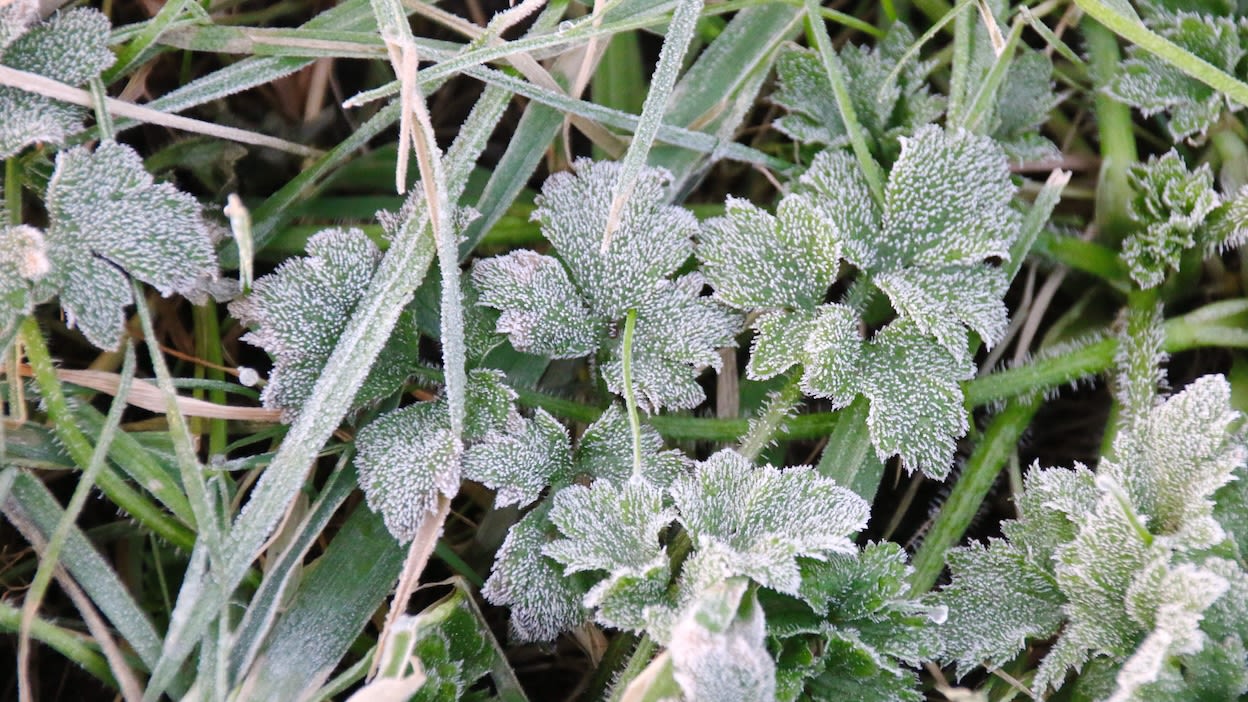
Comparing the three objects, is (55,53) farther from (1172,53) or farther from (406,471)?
(1172,53)

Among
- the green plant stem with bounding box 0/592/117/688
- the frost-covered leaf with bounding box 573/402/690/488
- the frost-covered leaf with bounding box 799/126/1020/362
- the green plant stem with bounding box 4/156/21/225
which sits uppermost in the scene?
the frost-covered leaf with bounding box 799/126/1020/362

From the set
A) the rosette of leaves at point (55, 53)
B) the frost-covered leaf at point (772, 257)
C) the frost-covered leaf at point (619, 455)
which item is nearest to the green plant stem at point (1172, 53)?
the frost-covered leaf at point (772, 257)

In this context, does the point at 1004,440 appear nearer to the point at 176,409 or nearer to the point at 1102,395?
the point at 1102,395

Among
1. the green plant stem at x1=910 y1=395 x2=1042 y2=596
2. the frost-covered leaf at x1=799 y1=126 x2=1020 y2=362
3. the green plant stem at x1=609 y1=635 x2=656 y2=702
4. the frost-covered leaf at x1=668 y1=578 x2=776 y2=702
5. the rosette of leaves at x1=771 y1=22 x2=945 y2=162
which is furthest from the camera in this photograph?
the rosette of leaves at x1=771 y1=22 x2=945 y2=162

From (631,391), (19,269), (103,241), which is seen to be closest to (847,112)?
(631,391)

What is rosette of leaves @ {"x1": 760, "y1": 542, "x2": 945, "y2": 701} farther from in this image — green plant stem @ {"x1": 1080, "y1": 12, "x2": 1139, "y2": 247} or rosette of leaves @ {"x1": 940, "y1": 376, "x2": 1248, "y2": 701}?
green plant stem @ {"x1": 1080, "y1": 12, "x2": 1139, "y2": 247}

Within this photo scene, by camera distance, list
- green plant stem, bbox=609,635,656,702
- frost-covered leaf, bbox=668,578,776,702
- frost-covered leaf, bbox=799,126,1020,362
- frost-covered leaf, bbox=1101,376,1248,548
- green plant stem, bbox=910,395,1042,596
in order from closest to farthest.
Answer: frost-covered leaf, bbox=668,578,776,702
frost-covered leaf, bbox=1101,376,1248,548
green plant stem, bbox=609,635,656,702
frost-covered leaf, bbox=799,126,1020,362
green plant stem, bbox=910,395,1042,596

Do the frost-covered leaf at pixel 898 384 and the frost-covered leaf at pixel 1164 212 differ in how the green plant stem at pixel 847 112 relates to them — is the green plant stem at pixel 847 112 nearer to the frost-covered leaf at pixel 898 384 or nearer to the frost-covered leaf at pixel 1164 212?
the frost-covered leaf at pixel 898 384

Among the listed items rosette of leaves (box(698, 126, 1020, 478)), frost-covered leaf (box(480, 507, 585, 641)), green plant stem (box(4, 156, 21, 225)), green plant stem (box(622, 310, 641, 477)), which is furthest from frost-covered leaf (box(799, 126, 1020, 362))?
green plant stem (box(4, 156, 21, 225))
